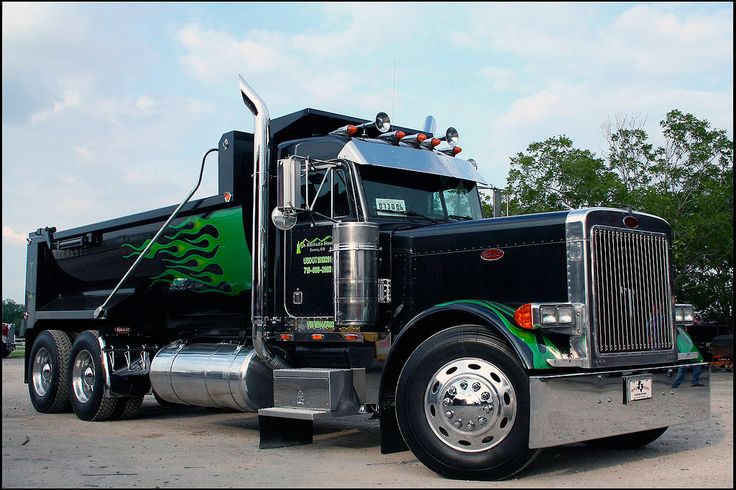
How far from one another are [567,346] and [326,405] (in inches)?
88.1

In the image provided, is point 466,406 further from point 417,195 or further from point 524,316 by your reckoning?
point 417,195

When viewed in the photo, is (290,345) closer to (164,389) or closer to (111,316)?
(164,389)

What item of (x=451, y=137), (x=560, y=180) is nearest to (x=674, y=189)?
(x=560, y=180)

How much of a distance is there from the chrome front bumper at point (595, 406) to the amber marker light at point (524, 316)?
41 cm

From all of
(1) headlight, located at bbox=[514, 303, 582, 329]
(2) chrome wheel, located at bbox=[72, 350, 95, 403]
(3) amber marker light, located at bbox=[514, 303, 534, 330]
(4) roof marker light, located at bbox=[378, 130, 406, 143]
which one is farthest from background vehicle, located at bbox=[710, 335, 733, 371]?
(3) amber marker light, located at bbox=[514, 303, 534, 330]

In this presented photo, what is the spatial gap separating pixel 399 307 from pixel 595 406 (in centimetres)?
202

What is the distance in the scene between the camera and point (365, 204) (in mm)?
7688

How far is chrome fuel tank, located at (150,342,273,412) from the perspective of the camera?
8367 mm

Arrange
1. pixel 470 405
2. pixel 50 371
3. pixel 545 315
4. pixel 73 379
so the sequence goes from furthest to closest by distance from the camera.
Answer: pixel 50 371, pixel 73 379, pixel 470 405, pixel 545 315

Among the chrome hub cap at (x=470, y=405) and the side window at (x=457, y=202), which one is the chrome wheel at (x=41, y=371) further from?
the chrome hub cap at (x=470, y=405)

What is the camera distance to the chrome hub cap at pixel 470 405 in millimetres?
6207

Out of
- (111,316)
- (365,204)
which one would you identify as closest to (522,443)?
(365,204)

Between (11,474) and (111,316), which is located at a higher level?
(111,316)

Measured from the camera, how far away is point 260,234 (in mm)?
8312
